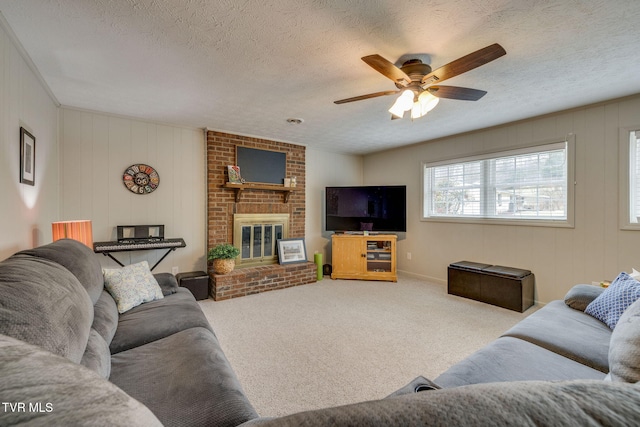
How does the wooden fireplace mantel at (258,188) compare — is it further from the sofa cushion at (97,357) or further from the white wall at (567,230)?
the sofa cushion at (97,357)

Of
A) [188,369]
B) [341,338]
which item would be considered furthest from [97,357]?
[341,338]

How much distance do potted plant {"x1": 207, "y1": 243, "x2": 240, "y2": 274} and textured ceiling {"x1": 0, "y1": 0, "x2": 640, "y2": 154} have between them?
1795mm

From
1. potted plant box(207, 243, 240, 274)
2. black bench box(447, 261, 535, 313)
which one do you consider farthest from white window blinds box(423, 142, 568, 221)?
potted plant box(207, 243, 240, 274)

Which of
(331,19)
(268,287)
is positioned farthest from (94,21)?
(268,287)

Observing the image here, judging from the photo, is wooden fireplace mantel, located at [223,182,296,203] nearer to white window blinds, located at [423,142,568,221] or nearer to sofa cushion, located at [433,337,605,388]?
white window blinds, located at [423,142,568,221]

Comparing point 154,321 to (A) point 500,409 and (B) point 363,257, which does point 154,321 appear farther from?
(B) point 363,257

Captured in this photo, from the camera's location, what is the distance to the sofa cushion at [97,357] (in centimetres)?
112

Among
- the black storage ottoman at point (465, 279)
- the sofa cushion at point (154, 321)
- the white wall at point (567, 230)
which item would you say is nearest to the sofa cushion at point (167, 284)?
the sofa cushion at point (154, 321)

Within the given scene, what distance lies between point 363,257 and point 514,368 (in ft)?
11.2

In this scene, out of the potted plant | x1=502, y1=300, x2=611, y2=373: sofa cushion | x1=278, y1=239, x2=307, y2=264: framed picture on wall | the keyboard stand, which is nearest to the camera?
x1=502, y1=300, x2=611, y2=373: sofa cushion

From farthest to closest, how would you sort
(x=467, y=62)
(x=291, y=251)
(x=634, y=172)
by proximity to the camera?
(x=291, y=251), (x=634, y=172), (x=467, y=62)

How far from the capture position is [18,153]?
1.96 metres

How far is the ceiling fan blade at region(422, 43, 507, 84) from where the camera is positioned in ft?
5.14

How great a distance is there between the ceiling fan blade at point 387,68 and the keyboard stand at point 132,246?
303 cm
